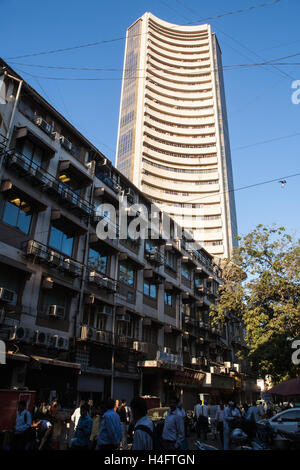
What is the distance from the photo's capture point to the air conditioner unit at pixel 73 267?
55.0 ft

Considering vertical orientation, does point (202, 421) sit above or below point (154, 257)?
below

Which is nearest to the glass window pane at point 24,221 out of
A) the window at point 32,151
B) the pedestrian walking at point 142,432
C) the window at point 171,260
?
the window at point 32,151

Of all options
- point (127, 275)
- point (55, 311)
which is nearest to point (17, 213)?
point (55, 311)

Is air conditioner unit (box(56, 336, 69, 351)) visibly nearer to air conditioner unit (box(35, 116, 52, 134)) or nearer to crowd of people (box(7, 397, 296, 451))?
crowd of people (box(7, 397, 296, 451))

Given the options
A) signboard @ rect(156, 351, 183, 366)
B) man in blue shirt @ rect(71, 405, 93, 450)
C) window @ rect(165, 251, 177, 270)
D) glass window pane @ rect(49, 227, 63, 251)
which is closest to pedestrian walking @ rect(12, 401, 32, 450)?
man in blue shirt @ rect(71, 405, 93, 450)

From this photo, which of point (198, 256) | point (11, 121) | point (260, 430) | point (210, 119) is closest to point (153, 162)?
point (210, 119)

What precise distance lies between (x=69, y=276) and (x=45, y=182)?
479 centimetres

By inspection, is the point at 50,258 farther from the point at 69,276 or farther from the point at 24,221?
the point at 24,221

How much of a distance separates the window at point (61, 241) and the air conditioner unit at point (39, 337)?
4309 mm

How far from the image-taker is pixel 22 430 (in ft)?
26.2

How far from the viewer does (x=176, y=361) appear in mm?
23641

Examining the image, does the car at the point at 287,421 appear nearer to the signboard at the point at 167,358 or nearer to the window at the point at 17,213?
the signboard at the point at 167,358

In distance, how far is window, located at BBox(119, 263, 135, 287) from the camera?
22.0 meters
